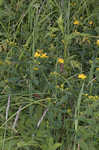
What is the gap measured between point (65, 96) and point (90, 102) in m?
0.16

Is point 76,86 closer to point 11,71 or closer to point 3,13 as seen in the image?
point 11,71

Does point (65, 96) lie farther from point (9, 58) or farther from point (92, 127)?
point (9, 58)

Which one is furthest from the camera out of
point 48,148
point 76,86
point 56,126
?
point 76,86

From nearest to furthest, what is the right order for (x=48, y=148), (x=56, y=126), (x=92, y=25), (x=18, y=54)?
(x=48, y=148), (x=56, y=126), (x=18, y=54), (x=92, y=25)

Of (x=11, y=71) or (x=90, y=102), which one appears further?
(x=11, y=71)

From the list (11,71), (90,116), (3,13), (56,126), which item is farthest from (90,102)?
(3,13)

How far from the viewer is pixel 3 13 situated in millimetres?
2553

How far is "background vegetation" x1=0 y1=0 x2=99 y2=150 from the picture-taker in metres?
1.70

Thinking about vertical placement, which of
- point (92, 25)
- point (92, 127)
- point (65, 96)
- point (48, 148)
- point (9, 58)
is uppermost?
point (92, 25)

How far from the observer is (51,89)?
1933 millimetres

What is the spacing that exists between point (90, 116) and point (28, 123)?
1.30 ft

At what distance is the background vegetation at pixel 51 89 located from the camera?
66.8 inches

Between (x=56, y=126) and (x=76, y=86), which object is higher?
(x=76, y=86)

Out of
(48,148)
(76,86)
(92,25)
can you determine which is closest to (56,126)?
(48,148)
